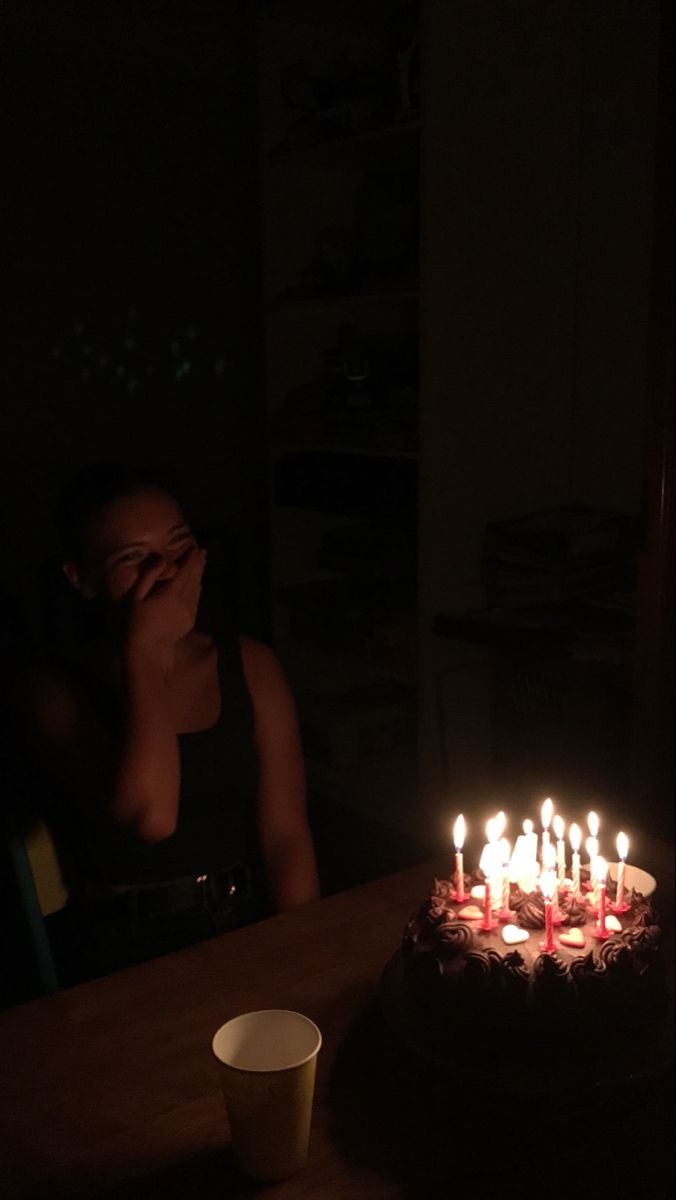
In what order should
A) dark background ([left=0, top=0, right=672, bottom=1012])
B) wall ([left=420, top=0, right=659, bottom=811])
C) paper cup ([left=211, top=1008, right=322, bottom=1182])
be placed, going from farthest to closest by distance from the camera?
dark background ([left=0, top=0, right=672, bottom=1012]) < wall ([left=420, top=0, right=659, bottom=811]) < paper cup ([left=211, top=1008, right=322, bottom=1182])

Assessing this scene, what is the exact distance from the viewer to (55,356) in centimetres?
299

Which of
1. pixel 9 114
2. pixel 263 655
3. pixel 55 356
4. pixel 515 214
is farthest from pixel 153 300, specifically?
pixel 263 655

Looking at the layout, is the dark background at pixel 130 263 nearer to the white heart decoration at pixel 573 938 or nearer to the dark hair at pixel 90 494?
the dark hair at pixel 90 494

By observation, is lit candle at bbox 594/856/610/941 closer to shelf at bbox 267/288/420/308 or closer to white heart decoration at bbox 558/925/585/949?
white heart decoration at bbox 558/925/585/949

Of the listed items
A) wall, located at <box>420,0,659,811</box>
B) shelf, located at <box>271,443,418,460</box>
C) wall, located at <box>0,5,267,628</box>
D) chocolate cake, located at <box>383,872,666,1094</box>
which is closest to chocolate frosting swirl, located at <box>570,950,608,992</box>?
chocolate cake, located at <box>383,872,666,1094</box>

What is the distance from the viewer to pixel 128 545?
4.89 ft

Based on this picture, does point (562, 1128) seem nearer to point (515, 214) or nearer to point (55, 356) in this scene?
point (515, 214)

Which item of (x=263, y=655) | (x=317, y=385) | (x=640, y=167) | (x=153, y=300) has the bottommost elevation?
(x=263, y=655)

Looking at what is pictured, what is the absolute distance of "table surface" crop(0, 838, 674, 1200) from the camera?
0.81m

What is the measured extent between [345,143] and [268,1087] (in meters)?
2.51

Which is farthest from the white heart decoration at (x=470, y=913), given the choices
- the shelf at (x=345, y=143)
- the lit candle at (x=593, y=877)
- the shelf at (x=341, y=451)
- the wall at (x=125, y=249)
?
the wall at (x=125, y=249)

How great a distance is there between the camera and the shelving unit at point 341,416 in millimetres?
2832

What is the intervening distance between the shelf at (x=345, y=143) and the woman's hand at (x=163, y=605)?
150cm

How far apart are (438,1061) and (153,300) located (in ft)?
8.70
